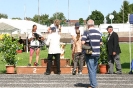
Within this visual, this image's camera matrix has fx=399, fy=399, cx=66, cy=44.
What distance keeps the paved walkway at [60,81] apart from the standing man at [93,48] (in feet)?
3.25

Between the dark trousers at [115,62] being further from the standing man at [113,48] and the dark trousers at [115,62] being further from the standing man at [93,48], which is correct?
the standing man at [93,48]

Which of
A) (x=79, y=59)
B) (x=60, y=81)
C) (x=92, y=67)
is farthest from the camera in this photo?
(x=79, y=59)

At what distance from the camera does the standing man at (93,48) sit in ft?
33.4

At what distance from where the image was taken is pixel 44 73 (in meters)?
14.5

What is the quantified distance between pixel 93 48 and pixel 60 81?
249 centimetres

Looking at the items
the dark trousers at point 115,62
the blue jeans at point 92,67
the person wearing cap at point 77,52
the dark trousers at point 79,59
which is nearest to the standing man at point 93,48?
the blue jeans at point 92,67

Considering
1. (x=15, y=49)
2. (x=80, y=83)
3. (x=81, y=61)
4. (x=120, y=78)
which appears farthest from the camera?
(x=15, y=49)

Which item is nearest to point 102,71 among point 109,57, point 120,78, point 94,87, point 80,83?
point 109,57

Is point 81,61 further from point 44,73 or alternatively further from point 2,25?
point 2,25

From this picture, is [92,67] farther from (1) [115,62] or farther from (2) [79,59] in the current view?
(1) [115,62]

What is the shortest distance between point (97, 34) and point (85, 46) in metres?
0.45

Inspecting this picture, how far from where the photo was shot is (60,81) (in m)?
12.3

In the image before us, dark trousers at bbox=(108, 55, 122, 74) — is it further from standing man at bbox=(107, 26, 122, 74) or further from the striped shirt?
the striped shirt

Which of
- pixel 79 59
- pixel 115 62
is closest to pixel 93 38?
pixel 79 59
